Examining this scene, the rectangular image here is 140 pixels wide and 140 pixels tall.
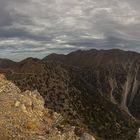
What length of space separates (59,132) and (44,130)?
161cm

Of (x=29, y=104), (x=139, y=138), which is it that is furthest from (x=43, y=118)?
(x=139, y=138)

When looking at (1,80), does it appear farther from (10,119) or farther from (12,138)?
(12,138)

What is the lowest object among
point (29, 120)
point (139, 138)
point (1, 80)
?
point (139, 138)

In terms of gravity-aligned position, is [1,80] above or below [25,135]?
above

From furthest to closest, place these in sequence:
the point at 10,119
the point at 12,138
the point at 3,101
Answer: the point at 3,101, the point at 10,119, the point at 12,138

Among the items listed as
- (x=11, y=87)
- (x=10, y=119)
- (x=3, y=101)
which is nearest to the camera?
(x=10, y=119)

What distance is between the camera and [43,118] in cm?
4759

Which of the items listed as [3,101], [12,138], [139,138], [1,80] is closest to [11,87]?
[1,80]

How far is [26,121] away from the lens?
43.0 metres

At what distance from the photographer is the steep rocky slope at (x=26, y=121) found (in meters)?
40.6

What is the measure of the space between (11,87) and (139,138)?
55.6 ft

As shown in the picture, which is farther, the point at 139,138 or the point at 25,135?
the point at 139,138

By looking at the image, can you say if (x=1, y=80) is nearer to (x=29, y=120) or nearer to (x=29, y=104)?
(x=29, y=104)

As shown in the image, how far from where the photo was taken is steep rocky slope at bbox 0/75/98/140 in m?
40.6
